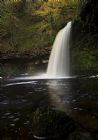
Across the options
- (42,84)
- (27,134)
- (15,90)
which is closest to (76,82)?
(42,84)

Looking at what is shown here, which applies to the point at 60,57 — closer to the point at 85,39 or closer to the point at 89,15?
the point at 85,39

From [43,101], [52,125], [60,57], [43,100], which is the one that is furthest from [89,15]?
[52,125]

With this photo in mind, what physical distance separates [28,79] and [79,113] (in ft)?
31.2

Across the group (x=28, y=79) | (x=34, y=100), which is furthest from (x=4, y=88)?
(x=34, y=100)

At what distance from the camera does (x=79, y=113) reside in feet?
35.6

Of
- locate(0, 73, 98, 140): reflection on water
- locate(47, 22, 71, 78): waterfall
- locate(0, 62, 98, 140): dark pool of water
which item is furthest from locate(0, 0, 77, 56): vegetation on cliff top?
locate(0, 73, 98, 140): reflection on water

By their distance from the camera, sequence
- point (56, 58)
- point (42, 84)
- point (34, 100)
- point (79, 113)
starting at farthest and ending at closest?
point (56, 58)
point (42, 84)
point (34, 100)
point (79, 113)

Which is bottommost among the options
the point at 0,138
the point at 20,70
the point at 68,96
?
the point at 0,138

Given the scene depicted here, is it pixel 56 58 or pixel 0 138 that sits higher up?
pixel 56 58

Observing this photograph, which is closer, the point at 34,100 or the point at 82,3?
the point at 34,100

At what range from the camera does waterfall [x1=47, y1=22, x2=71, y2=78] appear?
2106 cm

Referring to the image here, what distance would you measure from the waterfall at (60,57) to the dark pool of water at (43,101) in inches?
67.4

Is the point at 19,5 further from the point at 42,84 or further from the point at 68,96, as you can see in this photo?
the point at 68,96

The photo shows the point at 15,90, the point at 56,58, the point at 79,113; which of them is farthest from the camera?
the point at 56,58
